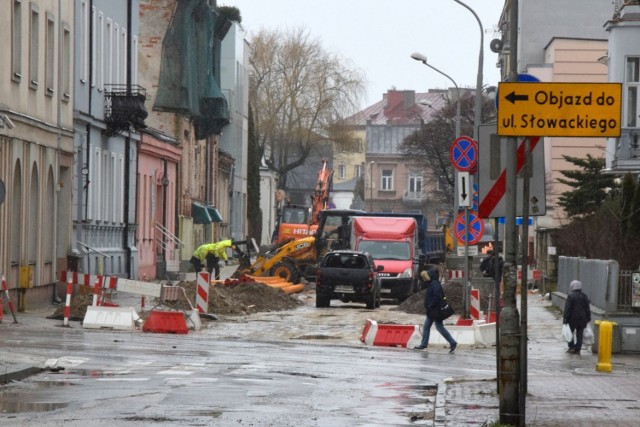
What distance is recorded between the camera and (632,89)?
40.5m

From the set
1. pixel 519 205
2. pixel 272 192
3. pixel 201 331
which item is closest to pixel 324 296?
pixel 201 331

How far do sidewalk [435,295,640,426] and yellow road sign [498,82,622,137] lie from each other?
273cm

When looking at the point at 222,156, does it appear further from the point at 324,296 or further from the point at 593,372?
the point at 593,372

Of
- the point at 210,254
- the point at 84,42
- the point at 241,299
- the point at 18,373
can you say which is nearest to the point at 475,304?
the point at 241,299

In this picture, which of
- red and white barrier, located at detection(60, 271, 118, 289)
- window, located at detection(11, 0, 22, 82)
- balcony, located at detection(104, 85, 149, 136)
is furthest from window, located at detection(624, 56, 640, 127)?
window, located at detection(11, 0, 22, 82)

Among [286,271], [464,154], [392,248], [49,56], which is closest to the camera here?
[464,154]

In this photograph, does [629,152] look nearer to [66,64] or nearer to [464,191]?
[464,191]

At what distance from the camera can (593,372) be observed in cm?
2302

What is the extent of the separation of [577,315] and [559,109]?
15.4 meters

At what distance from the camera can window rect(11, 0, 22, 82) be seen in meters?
34.3

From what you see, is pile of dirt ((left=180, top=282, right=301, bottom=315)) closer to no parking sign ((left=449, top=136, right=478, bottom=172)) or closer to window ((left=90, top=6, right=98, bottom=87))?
window ((left=90, top=6, right=98, bottom=87))

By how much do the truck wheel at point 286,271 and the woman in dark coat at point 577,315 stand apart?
2561 centimetres

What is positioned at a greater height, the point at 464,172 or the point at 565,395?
the point at 464,172

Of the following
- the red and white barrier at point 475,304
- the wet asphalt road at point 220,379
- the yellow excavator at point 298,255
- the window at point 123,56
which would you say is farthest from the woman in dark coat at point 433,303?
the yellow excavator at point 298,255
